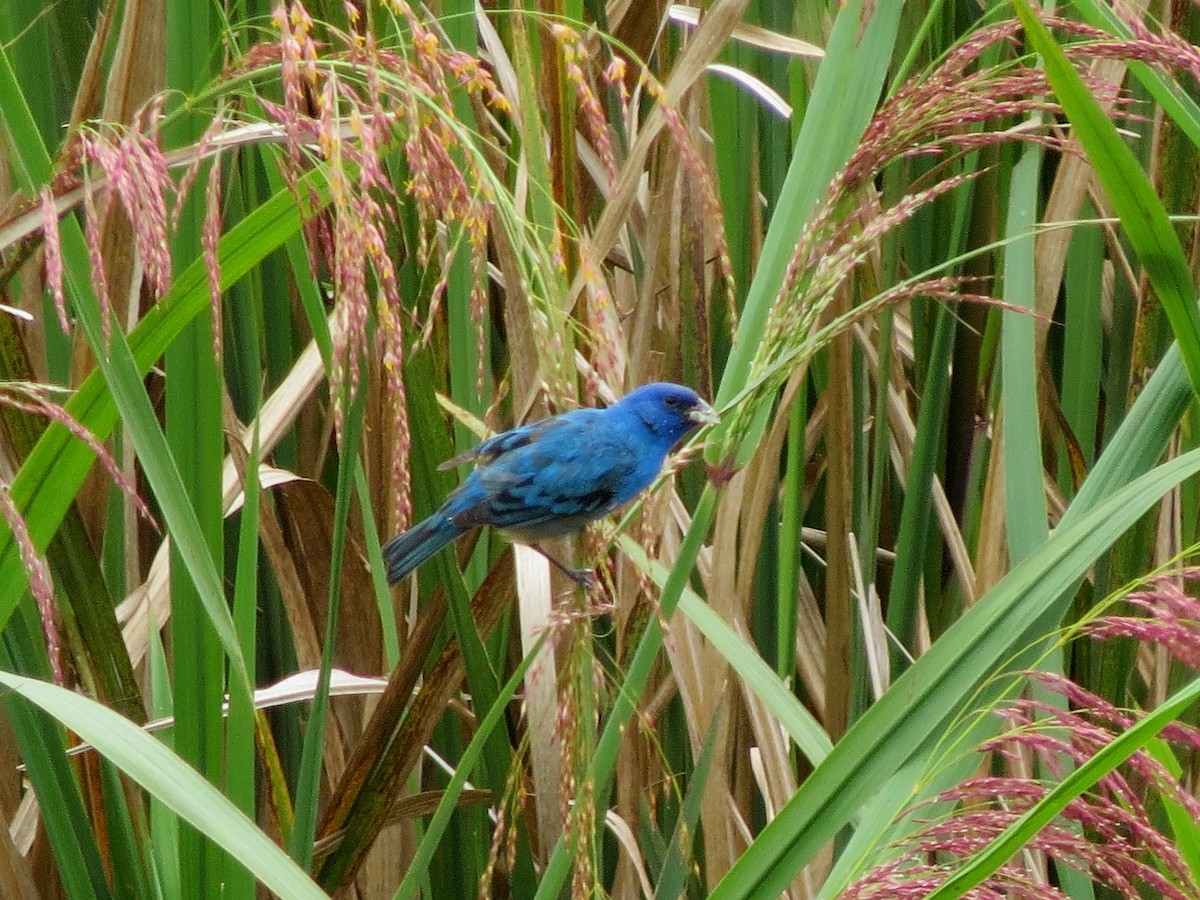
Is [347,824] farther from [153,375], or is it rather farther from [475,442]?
[153,375]

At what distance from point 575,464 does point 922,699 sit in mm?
1169

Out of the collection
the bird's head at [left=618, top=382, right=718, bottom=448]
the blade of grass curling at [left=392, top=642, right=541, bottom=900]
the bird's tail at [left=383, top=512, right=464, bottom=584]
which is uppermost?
the bird's head at [left=618, top=382, right=718, bottom=448]

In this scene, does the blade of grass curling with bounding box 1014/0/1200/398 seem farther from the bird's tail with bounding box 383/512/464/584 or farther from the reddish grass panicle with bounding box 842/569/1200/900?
the bird's tail with bounding box 383/512/464/584

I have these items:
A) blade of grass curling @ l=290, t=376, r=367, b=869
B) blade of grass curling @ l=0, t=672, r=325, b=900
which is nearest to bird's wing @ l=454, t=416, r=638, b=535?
blade of grass curling @ l=290, t=376, r=367, b=869

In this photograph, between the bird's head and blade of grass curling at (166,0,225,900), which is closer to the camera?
blade of grass curling at (166,0,225,900)

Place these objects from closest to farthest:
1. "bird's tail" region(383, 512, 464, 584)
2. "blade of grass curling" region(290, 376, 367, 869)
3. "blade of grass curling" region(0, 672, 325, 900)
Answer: "blade of grass curling" region(0, 672, 325, 900) < "blade of grass curling" region(290, 376, 367, 869) < "bird's tail" region(383, 512, 464, 584)

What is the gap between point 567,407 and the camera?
4.60 ft

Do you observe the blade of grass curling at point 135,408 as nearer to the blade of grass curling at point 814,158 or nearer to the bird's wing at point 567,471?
the blade of grass curling at point 814,158

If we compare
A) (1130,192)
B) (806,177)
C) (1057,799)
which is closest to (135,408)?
(806,177)

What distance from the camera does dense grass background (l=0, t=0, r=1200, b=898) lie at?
113cm

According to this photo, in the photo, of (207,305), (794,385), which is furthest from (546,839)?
(207,305)

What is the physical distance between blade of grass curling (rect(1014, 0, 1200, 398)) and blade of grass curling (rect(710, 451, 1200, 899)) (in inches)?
5.1

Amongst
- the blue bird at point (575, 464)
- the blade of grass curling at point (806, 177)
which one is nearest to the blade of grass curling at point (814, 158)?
the blade of grass curling at point (806, 177)

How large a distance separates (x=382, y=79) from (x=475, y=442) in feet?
2.25
